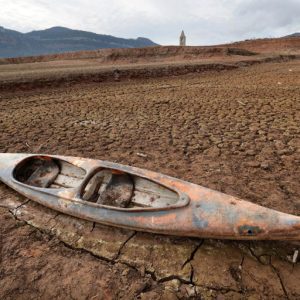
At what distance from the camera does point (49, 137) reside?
13.9ft

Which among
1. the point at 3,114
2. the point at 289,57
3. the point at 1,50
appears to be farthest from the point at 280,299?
the point at 1,50

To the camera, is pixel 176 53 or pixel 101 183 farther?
pixel 176 53

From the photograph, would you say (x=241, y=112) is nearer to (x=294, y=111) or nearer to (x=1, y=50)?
(x=294, y=111)

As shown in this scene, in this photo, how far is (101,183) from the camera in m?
2.74

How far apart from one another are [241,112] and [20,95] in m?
5.62

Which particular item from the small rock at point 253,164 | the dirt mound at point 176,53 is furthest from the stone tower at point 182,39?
the small rock at point 253,164

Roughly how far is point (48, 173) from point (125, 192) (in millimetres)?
1001

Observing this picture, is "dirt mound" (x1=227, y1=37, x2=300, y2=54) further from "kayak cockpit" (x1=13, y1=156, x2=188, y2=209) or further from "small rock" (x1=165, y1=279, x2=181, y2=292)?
"small rock" (x1=165, y1=279, x2=181, y2=292)

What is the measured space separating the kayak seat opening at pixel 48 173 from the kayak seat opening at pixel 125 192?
0.84 ft

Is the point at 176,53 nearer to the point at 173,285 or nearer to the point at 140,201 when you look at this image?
the point at 140,201

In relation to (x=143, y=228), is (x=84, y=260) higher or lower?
lower

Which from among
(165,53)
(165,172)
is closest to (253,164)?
(165,172)

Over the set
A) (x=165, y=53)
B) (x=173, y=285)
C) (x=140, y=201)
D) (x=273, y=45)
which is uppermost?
(x=273, y=45)

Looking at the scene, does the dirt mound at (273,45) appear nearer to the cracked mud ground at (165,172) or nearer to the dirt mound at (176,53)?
the dirt mound at (176,53)
